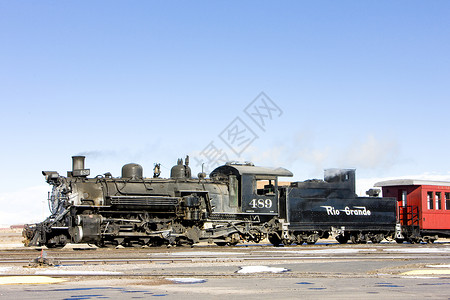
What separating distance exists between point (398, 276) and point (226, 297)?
5.54 m

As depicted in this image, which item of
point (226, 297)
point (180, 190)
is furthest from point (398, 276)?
point (180, 190)

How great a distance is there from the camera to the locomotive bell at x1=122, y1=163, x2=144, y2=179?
25219 mm

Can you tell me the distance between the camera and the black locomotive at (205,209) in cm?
2345

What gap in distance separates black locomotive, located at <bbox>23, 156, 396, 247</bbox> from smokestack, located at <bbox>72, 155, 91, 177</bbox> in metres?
0.04

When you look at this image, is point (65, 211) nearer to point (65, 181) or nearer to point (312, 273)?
point (65, 181)

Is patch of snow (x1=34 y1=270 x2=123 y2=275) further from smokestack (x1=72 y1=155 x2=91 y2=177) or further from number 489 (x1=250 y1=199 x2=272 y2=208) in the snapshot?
number 489 (x1=250 y1=199 x2=272 y2=208)

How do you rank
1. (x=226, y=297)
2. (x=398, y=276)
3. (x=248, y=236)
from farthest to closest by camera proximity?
1. (x=248, y=236)
2. (x=398, y=276)
3. (x=226, y=297)

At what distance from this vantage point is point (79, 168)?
80.8 ft

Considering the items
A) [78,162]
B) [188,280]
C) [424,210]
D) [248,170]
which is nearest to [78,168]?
[78,162]

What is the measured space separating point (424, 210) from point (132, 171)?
15.6 metres

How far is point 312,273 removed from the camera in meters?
14.4

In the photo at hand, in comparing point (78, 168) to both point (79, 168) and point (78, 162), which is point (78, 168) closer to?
point (79, 168)

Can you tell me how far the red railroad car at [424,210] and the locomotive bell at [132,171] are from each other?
1427cm

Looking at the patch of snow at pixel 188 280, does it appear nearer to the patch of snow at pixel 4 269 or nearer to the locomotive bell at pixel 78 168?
the patch of snow at pixel 4 269
